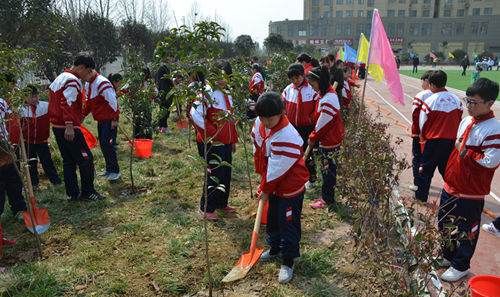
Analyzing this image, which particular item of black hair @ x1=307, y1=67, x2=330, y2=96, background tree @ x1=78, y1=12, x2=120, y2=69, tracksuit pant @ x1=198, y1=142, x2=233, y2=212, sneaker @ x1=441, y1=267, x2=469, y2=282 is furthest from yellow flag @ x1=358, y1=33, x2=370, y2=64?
background tree @ x1=78, y1=12, x2=120, y2=69

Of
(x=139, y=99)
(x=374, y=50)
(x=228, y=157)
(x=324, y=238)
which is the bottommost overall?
(x=324, y=238)

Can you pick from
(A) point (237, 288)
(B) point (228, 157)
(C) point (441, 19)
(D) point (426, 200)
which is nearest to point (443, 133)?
(D) point (426, 200)

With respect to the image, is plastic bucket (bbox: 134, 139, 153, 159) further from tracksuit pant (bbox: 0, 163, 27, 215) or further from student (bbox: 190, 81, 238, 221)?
student (bbox: 190, 81, 238, 221)

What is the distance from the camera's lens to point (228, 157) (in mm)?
4930

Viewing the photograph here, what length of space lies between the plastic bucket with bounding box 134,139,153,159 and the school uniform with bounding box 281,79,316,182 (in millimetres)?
3090

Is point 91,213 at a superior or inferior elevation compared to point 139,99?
inferior

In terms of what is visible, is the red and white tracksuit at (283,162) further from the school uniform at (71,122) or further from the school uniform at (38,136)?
the school uniform at (38,136)

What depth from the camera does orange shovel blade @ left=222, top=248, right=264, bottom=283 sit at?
346 centimetres

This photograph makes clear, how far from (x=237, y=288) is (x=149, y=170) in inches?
146

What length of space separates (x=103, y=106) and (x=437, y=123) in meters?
4.54

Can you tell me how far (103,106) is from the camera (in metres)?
5.92

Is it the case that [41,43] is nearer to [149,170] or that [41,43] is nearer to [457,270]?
[149,170]

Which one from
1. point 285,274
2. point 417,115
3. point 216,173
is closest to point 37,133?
point 216,173

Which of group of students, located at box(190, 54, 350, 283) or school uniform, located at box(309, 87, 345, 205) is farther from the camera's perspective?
school uniform, located at box(309, 87, 345, 205)
